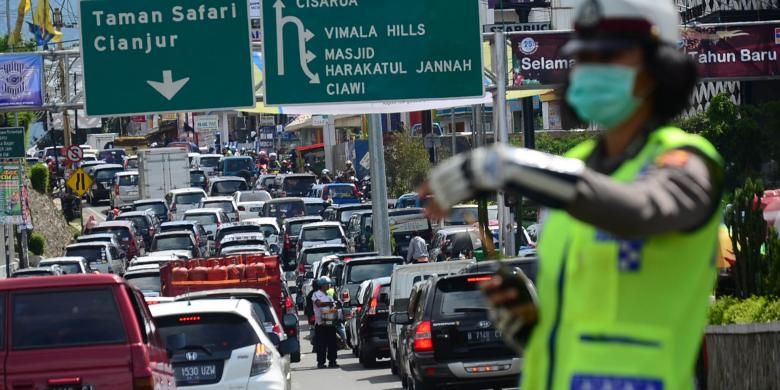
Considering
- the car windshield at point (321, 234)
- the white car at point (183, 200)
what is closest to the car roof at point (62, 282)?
the car windshield at point (321, 234)

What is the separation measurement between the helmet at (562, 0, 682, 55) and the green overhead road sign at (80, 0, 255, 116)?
20725mm

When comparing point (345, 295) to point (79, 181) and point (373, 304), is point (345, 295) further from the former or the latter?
point (79, 181)

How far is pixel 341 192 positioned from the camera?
5547 centimetres

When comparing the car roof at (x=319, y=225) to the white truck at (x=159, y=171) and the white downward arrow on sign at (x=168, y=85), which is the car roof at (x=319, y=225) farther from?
the white truck at (x=159, y=171)

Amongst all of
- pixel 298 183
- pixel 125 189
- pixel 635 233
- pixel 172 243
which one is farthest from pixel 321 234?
pixel 635 233

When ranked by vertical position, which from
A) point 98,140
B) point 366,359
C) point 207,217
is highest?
point 98,140

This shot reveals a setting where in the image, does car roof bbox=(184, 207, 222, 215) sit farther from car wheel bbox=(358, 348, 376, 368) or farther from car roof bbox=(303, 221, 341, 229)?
car wheel bbox=(358, 348, 376, 368)

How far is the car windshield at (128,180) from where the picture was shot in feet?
217

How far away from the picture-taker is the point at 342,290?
29609 mm

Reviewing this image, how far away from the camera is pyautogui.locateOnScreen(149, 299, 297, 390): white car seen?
13938mm

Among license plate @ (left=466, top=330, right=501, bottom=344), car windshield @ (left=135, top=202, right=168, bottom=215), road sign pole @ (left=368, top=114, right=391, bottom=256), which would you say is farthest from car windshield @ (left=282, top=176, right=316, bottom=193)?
license plate @ (left=466, top=330, right=501, bottom=344)

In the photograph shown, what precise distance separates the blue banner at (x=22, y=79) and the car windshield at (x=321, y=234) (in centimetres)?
1482

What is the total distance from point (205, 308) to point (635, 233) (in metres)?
11.6

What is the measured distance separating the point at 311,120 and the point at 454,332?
72793 millimetres
